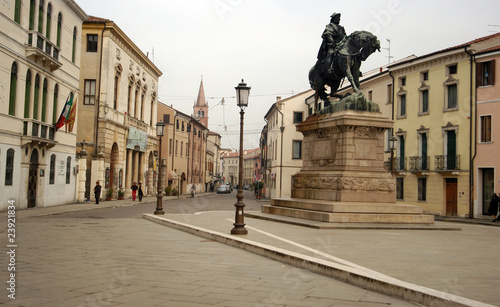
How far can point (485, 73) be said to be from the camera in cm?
3145

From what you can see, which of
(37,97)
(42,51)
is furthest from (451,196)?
(42,51)

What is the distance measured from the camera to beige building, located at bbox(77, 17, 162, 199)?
38.5 metres

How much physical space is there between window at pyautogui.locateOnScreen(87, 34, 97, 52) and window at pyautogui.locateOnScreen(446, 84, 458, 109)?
26477 millimetres

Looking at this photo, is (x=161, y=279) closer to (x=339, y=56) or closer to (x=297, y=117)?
(x=339, y=56)

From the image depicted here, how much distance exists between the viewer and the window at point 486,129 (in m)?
31.1

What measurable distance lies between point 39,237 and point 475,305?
10.9 metres

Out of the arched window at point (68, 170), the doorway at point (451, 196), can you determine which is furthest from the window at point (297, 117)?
the arched window at point (68, 170)

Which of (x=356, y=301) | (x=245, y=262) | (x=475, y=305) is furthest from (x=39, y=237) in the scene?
(x=475, y=305)

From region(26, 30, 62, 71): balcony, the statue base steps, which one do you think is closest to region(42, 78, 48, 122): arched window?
region(26, 30, 62, 71): balcony

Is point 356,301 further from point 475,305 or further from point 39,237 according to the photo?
point 39,237

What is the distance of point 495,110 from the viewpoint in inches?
1201

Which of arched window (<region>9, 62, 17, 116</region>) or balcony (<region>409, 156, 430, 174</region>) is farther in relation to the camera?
balcony (<region>409, 156, 430, 174</region>)

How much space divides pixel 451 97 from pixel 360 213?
73.5 ft

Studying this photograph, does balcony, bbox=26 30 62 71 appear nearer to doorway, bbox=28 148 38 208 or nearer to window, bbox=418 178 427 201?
doorway, bbox=28 148 38 208
